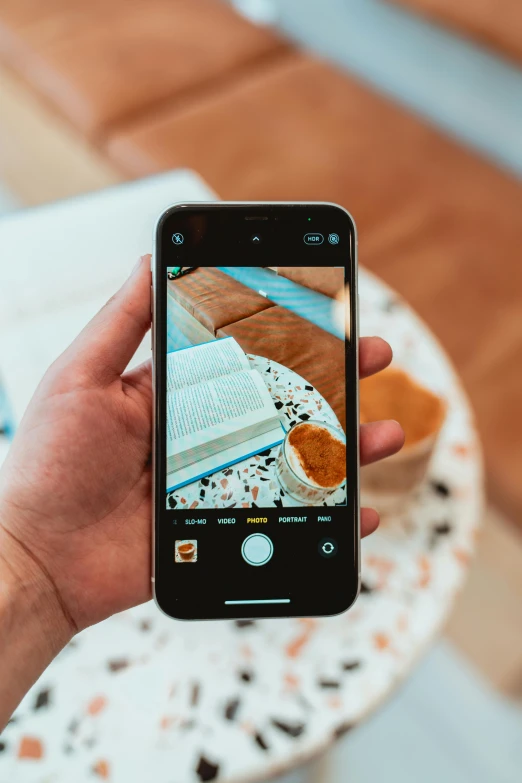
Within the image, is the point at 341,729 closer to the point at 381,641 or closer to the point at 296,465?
the point at 381,641

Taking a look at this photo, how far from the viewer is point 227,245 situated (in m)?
0.57

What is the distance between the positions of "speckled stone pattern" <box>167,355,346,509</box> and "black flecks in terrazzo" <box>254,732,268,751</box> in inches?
7.9

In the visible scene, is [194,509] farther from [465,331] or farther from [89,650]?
[465,331]

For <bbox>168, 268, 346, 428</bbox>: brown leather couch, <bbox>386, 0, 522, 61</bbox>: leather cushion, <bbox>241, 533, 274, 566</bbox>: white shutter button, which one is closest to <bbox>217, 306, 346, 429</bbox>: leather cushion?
<bbox>168, 268, 346, 428</bbox>: brown leather couch

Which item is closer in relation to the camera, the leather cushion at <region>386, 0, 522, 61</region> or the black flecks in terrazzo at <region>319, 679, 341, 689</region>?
the black flecks in terrazzo at <region>319, 679, 341, 689</region>

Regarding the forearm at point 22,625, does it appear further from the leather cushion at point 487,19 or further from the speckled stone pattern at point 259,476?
the leather cushion at point 487,19

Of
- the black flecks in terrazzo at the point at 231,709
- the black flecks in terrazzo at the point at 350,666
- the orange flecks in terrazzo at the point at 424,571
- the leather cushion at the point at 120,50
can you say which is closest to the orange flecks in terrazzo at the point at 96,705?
the black flecks in terrazzo at the point at 231,709

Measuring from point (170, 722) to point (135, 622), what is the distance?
9 centimetres

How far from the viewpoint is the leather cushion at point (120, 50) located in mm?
1366

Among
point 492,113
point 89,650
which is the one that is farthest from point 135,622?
point 492,113

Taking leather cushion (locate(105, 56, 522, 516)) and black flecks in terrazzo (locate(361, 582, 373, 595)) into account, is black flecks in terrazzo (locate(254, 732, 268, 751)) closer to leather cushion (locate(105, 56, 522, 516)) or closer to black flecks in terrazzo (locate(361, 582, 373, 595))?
black flecks in terrazzo (locate(361, 582, 373, 595))

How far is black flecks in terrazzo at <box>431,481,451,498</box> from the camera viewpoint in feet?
2.52

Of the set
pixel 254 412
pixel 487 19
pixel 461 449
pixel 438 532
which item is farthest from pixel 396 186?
pixel 254 412

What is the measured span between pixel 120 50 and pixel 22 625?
1225mm
